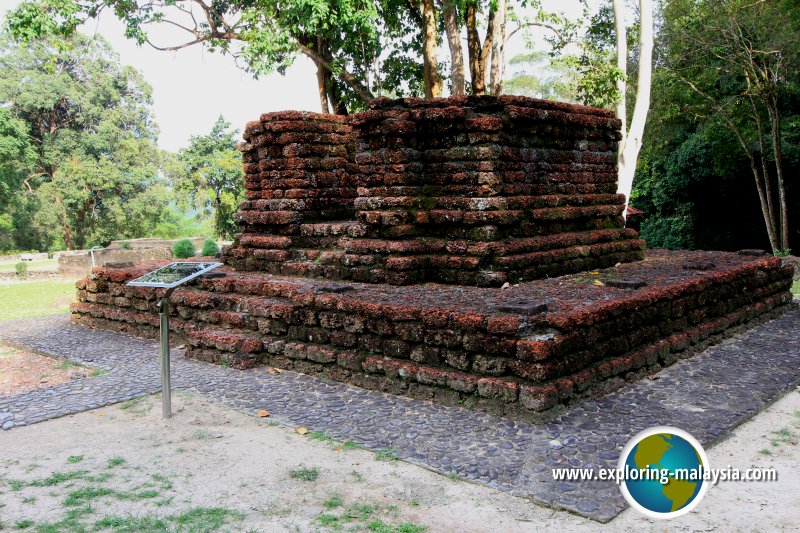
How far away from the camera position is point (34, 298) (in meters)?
14.0

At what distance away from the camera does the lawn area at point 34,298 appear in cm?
1152

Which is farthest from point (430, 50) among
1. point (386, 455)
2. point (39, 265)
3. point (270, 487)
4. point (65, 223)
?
point (65, 223)

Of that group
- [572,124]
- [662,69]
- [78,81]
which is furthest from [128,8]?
[78,81]

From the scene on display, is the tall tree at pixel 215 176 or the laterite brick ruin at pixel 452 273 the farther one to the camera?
the tall tree at pixel 215 176

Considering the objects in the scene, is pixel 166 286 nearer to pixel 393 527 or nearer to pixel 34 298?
pixel 393 527

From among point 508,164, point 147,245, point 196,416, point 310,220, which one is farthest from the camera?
point 147,245

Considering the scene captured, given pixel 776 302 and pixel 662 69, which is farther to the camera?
pixel 662 69

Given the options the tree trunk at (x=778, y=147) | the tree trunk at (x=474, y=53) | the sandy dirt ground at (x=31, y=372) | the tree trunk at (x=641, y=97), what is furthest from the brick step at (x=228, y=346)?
the tree trunk at (x=778, y=147)

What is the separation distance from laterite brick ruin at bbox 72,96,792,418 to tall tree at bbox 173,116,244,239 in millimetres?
22967

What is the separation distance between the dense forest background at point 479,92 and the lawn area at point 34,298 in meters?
4.48

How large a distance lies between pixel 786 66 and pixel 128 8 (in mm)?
13804

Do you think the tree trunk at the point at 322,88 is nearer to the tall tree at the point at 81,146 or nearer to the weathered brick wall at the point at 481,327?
the weathered brick wall at the point at 481,327

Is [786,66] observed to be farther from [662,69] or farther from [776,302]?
[776,302]

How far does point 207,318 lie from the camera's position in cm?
714
